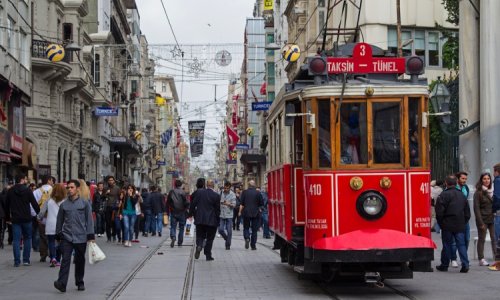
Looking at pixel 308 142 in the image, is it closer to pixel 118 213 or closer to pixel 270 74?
pixel 118 213

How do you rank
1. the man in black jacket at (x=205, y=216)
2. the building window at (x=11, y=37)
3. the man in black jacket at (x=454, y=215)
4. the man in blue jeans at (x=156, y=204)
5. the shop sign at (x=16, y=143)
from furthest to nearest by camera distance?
1. the shop sign at (x=16, y=143)
2. the building window at (x=11, y=37)
3. the man in blue jeans at (x=156, y=204)
4. the man in black jacket at (x=205, y=216)
5. the man in black jacket at (x=454, y=215)

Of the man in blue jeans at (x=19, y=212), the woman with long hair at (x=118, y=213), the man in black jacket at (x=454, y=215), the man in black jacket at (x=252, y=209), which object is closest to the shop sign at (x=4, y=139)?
the woman with long hair at (x=118, y=213)

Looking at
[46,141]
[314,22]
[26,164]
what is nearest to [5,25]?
[26,164]

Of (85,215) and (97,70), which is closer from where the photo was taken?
(85,215)

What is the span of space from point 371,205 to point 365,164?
55 cm

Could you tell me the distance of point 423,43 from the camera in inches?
1540

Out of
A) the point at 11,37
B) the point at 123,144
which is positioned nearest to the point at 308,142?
the point at 11,37

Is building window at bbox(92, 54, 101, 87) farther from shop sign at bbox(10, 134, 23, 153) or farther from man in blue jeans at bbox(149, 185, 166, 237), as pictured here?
man in blue jeans at bbox(149, 185, 166, 237)

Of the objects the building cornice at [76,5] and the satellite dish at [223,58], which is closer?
the satellite dish at [223,58]

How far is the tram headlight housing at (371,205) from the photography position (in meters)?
12.2

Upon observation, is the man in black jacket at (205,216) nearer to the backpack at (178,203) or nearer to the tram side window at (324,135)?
the backpack at (178,203)

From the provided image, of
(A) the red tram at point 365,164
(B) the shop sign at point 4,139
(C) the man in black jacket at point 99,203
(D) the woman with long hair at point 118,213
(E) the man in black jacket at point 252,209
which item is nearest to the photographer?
(A) the red tram at point 365,164

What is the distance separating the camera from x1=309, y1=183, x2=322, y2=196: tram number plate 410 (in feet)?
40.3

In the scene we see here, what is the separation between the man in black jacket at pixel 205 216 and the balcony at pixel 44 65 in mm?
23532
